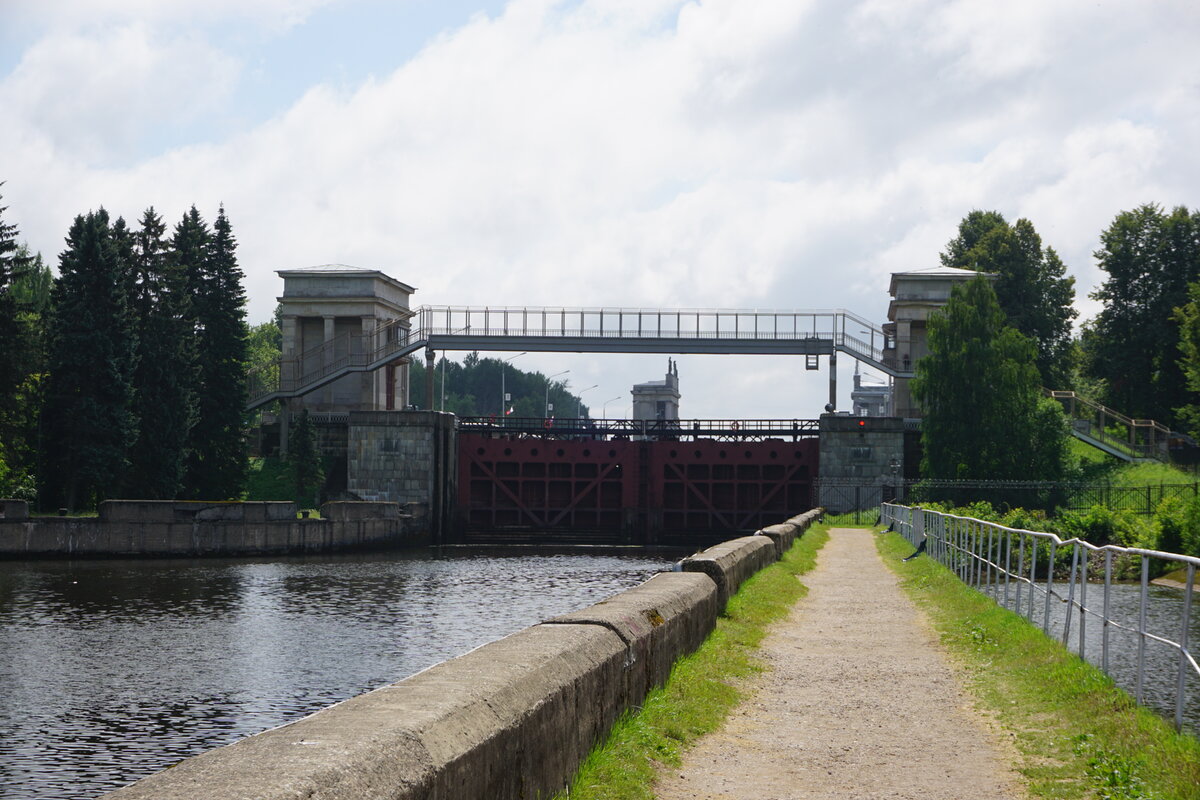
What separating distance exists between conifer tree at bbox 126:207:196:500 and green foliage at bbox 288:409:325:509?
536cm

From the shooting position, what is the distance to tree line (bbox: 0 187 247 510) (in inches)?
1684

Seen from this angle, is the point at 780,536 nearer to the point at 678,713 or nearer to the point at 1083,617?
the point at 1083,617

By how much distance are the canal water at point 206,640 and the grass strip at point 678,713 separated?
554 cm

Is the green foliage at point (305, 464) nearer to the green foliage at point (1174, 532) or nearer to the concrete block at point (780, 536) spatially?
the concrete block at point (780, 536)

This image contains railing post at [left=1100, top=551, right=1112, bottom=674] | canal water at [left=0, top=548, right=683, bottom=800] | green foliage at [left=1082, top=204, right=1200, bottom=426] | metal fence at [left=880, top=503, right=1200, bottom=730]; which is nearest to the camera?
metal fence at [left=880, top=503, right=1200, bottom=730]

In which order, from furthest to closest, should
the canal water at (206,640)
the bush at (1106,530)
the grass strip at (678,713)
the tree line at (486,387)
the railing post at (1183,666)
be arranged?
1. the tree line at (486,387)
2. the bush at (1106,530)
3. the canal water at (206,640)
4. the railing post at (1183,666)
5. the grass strip at (678,713)

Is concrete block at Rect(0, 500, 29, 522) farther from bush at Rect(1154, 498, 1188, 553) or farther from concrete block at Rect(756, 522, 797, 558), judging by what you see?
bush at Rect(1154, 498, 1188, 553)

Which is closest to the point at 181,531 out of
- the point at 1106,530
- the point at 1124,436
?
the point at 1106,530

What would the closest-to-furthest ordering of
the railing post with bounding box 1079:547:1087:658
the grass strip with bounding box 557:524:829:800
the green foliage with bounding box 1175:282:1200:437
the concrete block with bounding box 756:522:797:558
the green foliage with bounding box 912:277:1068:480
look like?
the grass strip with bounding box 557:524:829:800, the railing post with bounding box 1079:547:1087:658, the concrete block with bounding box 756:522:797:558, the green foliage with bounding box 912:277:1068:480, the green foliage with bounding box 1175:282:1200:437

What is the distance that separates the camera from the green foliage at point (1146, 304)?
62406mm

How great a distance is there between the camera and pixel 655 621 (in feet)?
29.8

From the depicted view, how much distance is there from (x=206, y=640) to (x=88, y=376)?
23772mm

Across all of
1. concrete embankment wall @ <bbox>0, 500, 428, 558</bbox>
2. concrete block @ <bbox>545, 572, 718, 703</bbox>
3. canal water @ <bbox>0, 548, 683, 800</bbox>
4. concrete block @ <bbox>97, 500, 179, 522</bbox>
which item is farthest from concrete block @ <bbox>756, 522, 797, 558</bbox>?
concrete block @ <bbox>97, 500, 179, 522</bbox>

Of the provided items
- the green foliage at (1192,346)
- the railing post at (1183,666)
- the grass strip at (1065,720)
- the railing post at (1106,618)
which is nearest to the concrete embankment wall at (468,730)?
the grass strip at (1065,720)
